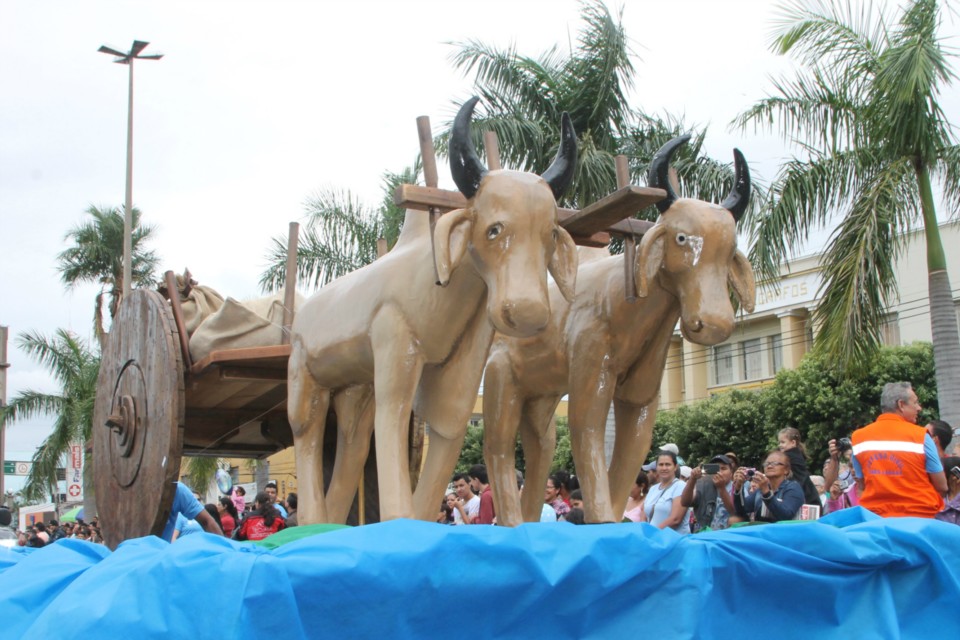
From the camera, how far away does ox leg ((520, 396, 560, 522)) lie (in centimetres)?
489

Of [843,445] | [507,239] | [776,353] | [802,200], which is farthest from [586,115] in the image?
[776,353]

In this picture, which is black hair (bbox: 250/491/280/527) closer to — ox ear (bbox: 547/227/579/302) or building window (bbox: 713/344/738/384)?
ox ear (bbox: 547/227/579/302)

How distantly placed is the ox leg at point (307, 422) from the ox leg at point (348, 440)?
0.09 metres

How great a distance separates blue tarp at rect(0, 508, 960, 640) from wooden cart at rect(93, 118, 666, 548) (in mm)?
1111

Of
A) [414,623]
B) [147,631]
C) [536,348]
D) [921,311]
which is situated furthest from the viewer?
[921,311]

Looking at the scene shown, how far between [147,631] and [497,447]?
229cm

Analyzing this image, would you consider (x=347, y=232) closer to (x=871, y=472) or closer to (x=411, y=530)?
(x=871, y=472)

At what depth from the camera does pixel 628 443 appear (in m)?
4.68

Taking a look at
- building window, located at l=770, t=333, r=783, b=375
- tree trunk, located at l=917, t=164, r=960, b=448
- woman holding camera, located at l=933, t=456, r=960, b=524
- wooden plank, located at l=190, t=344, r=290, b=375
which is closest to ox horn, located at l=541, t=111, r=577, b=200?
wooden plank, located at l=190, t=344, r=290, b=375

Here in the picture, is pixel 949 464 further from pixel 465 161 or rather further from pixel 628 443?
pixel 465 161

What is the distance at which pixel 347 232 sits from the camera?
16062 mm

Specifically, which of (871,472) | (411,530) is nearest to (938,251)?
(871,472)

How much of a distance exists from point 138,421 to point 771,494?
3447mm

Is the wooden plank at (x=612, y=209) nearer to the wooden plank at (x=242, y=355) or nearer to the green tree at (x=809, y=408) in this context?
the wooden plank at (x=242, y=355)
